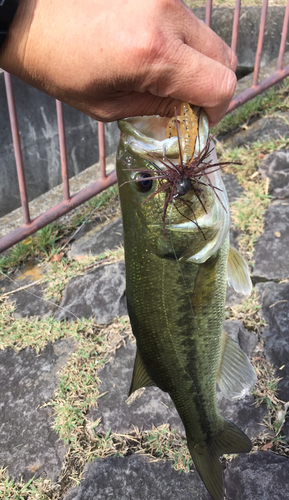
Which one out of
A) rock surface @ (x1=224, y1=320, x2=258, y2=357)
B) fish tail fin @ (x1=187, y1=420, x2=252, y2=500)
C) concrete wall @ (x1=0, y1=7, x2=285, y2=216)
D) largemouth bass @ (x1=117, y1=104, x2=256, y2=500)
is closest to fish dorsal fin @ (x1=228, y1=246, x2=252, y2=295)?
largemouth bass @ (x1=117, y1=104, x2=256, y2=500)

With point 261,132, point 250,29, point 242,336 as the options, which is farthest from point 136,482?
point 250,29

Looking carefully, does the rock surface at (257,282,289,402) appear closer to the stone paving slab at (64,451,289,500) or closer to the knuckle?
the stone paving slab at (64,451,289,500)

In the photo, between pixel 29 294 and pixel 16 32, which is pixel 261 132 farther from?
pixel 16 32

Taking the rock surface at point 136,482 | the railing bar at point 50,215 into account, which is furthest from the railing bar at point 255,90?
the rock surface at point 136,482

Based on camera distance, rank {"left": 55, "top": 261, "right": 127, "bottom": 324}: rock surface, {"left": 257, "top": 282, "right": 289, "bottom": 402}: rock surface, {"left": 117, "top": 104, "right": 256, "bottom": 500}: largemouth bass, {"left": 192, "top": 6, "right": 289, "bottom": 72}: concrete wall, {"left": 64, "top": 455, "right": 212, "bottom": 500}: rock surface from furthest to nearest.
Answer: {"left": 192, "top": 6, "right": 289, "bottom": 72}: concrete wall → {"left": 55, "top": 261, "right": 127, "bottom": 324}: rock surface → {"left": 257, "top": 282, "right": 289, "bottom": 402}: rock surface → {"left": 64, "top": 455, "right": 212, "bottom": 500}: rock surface → {"left": 117, "top": 104, "right": 256, "bottom": 500}: largemouth bass

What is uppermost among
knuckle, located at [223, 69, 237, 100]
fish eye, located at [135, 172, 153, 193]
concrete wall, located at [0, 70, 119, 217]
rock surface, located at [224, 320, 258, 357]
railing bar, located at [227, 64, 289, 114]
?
knuckle, located at [223, 69, 237, 100]

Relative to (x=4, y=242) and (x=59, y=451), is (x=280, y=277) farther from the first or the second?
(x=4, y=242)

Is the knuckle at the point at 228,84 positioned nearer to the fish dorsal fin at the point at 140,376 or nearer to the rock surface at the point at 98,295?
the fish dorsal fin at the point at 140,376

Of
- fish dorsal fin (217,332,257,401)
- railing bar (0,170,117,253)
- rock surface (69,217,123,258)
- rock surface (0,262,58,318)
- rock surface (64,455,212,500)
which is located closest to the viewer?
fish dorsal fin (217,332,257,401)

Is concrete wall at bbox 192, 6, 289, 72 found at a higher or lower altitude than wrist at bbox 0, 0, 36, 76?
lower
